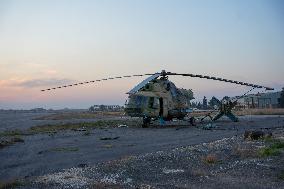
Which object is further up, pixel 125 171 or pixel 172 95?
pixel 172 95

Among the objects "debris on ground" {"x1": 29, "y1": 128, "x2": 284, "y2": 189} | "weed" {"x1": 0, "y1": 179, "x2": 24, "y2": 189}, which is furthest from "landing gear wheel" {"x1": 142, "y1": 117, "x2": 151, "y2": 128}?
"weed" {"x1": 0, "y1": 179, "x2": 24, "y2": 189}

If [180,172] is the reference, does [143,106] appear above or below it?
above

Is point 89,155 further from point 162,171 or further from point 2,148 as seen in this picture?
point 2,148

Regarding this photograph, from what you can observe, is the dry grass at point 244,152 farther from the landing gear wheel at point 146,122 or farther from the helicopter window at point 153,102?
the landing gear wheel at point 146,122

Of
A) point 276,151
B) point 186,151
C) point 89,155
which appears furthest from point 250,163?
point 89,155

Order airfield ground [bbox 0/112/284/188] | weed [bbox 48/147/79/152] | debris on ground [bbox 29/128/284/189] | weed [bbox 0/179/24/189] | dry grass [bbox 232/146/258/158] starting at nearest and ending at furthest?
weed [bbox 0/179/24/189], debris on ground [bbox 29/128/284/189], airfield ground [bbox 0/112/284/188], dry grass [bbox 232/146/258/158], weed [bbox 48/147/79/152]

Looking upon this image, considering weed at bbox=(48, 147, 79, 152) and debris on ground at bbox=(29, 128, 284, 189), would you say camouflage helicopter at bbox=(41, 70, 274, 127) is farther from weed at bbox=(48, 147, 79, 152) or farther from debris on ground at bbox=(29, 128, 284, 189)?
debris on ground at bbox=(29, 128, 284, 189)

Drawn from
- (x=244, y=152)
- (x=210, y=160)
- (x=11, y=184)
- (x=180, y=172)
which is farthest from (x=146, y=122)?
(x=11, y=184)

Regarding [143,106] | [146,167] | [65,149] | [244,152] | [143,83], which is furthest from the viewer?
[143,106]

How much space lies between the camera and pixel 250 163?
13312 mm

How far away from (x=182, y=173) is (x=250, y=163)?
2.80 meters

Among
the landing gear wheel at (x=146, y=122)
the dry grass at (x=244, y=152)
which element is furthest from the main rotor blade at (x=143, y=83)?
the dry grass at (x=244, y=152)

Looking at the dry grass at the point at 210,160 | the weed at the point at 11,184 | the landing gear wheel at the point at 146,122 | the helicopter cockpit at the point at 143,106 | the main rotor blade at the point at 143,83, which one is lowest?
the weed at the point at 11,184

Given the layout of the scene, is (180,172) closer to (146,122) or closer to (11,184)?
(11,184)
